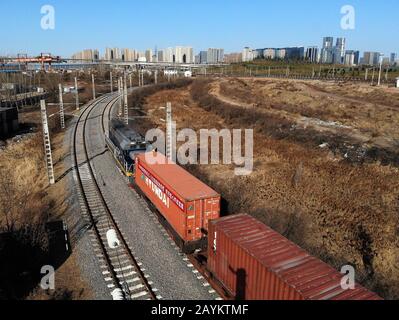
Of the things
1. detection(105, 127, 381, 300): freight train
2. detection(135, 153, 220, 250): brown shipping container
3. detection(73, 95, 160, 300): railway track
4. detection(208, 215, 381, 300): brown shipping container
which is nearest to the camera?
detection(208, 215, 381, 300): brown shipping container

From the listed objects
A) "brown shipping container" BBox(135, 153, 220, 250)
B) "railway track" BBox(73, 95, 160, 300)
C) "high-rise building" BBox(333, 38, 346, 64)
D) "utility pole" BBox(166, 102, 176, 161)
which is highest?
"high-rise building" BBox(333, 38, 346, 64)

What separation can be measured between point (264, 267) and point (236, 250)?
1581 millimetres

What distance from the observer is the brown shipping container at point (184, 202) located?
50.9 feet

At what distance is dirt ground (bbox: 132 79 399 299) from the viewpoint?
56.5ft

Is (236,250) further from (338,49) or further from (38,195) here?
(338,49)

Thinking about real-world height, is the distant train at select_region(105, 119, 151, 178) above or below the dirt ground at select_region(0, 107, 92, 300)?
above

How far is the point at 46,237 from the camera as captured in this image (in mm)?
16688

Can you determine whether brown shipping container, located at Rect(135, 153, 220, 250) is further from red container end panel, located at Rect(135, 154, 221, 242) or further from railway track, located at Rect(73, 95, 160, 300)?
railway track, located at Rect(73, 95, 160, 300)

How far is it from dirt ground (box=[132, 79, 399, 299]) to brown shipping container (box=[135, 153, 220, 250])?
4.08 metres

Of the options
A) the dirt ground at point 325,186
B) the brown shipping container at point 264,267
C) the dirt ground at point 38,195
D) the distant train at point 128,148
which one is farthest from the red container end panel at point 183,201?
the distant train at point 128,148

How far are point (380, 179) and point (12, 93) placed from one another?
7593 cm

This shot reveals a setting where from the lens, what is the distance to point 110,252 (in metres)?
16.5

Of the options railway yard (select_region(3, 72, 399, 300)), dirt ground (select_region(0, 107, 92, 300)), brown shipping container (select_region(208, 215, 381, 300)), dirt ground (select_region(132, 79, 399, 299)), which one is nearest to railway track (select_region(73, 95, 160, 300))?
railway yard (select_region(3, 72, 399, 300))
